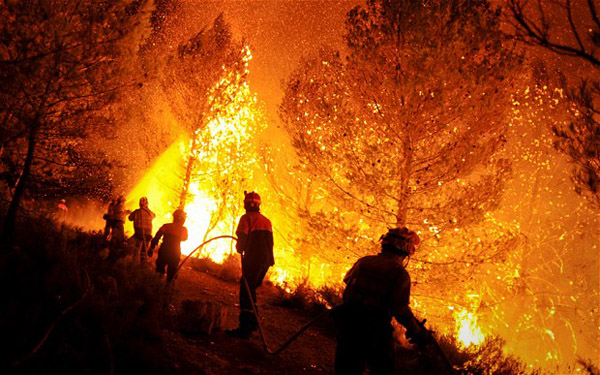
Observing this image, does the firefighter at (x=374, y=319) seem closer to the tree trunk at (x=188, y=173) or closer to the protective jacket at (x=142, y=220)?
the protective jacket at (x=142, y=220)

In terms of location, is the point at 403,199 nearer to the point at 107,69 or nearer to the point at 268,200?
the point at 107,69

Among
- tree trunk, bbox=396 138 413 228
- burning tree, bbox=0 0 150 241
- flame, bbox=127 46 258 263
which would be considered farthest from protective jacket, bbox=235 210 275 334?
flame, bbox=127 46 258 263

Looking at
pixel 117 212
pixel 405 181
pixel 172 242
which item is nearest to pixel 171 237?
pixel 172 242

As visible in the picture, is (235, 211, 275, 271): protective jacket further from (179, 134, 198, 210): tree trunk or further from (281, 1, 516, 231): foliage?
(179, 134, 198, 210): tree trunk

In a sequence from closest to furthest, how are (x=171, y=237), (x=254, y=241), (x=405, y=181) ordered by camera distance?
(x=254, y=241) → (x=171, y=237) → (x=405, y=181)

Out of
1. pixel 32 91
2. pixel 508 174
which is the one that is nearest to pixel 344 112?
pixel 508 174

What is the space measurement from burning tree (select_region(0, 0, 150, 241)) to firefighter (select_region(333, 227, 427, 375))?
5234mm

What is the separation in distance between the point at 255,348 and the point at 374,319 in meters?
2.57

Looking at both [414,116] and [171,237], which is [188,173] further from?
[414,116]

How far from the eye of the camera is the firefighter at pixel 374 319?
139 inches

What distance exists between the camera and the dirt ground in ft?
15.0

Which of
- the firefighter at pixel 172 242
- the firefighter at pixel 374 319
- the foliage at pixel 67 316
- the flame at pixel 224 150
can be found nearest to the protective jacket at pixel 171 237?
the firefighter at pixel 172 242

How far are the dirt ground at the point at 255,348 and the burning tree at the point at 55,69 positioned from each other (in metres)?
3.36

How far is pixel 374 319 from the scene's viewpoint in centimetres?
353
